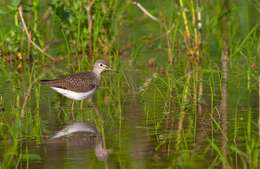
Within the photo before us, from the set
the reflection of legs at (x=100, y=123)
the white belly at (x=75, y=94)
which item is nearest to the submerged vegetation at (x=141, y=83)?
the reflection of legs at (x=100, y=123)

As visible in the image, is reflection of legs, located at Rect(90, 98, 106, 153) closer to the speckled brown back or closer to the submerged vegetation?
the submerged vegetation

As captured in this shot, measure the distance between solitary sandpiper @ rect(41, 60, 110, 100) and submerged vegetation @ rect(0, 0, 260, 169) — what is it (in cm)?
17

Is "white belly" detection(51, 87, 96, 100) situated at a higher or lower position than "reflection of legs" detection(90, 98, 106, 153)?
higher

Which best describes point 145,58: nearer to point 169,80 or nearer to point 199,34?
point 199,34

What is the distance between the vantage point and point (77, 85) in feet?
39.9

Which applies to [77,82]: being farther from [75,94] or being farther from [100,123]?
[100,123]

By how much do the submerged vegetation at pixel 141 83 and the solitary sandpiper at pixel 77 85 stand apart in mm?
174

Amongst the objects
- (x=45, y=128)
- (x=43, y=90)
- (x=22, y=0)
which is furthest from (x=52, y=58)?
(x=45, y=128)

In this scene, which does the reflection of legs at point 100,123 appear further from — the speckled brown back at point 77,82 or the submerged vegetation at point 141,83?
the speckled brown back at point 77,82

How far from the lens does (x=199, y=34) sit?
14281 mm

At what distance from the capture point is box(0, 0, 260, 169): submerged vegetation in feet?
30.8

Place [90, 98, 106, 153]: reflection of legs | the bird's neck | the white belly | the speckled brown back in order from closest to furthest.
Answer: [90, 98, 106, 153]: reflection of legs
the white belly
the speckled brown back
the bird's neck

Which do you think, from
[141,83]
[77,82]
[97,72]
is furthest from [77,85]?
[141,83]

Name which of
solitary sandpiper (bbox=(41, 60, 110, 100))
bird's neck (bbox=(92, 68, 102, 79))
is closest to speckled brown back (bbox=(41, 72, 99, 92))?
solitary sandpiper (bbox=(41, 60, 110, 100))
